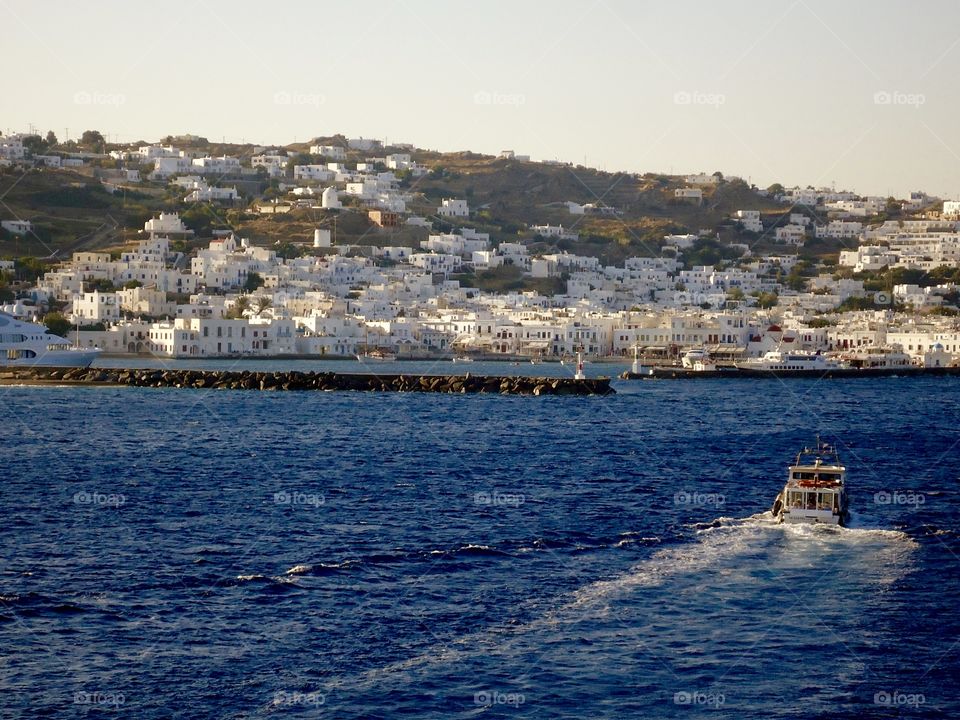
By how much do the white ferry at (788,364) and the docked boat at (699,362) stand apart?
2027 mm

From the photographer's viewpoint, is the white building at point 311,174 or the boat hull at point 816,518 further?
the white building at point 311,174

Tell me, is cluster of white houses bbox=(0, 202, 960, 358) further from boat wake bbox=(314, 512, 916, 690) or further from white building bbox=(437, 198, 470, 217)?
boat wake bbox=(314, 512, 916, 690)

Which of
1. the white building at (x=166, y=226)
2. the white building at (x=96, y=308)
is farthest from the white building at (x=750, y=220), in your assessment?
the white building at (x=96, y=308)

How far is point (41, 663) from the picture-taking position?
16781 mm

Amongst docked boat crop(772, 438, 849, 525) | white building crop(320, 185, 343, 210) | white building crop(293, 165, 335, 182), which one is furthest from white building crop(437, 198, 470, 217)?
docked boat crop(772, 438, 849, 525)

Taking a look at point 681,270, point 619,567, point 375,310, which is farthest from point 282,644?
point 681,270

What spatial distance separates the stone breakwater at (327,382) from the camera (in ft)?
207

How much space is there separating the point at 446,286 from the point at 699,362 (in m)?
47.0

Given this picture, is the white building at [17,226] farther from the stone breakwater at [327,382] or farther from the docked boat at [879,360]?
the docked boat at [879,360]

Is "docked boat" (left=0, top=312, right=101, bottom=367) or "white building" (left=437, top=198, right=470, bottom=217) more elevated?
"white building" (left=437, top=198, right=470, bottom=217)

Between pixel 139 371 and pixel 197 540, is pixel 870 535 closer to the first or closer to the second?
pixel 197 540

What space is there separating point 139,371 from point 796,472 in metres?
46.2

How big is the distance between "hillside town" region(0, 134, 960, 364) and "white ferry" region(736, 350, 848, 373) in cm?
900

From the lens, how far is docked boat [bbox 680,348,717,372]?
8074 cm
